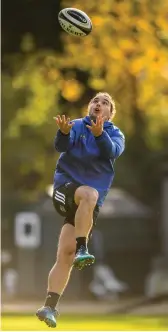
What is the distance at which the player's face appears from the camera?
12.0 metres

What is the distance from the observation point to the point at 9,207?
66.5 metres

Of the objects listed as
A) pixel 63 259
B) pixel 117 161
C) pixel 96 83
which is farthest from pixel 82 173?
pixel 117 161

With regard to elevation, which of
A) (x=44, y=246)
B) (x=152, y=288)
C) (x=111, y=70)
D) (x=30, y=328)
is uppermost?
(x=44, y=246)

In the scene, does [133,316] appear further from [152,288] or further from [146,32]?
[152,288]

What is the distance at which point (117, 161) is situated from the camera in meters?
63.8

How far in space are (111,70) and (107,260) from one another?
159 feet

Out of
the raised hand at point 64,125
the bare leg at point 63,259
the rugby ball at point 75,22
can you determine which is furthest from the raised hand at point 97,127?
the rugby ball at point 75,22

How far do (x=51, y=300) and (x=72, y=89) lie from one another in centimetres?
1074

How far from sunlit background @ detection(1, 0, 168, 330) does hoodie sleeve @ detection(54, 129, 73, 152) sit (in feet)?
6.96

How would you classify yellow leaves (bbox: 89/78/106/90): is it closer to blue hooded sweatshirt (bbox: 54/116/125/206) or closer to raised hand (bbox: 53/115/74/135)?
blue hooded sweatshirt (bbox: 54/116/125/206)

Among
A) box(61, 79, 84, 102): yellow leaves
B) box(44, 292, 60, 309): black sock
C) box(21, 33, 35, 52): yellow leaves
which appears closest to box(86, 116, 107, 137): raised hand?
box(44, 292, 60, 309): black sock

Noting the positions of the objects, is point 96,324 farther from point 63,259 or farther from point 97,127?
point 97,127

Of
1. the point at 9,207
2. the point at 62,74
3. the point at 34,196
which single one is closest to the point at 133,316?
the point at 62,74

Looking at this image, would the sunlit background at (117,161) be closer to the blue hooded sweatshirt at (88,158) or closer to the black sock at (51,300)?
the black sock at (51,300)
